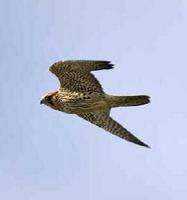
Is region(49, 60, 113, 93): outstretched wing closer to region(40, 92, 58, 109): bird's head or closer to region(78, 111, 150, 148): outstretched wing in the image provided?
region(40, 92, 58, 109): bird's head

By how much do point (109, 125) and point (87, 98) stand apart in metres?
1.94

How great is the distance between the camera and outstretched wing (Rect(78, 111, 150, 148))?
77.1 ft

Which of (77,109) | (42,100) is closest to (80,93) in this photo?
(77,109)

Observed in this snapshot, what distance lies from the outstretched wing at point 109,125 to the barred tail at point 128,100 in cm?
217

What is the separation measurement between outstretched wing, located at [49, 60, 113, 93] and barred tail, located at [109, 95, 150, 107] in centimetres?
72

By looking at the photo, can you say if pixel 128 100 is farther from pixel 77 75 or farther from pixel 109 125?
pixel 109 125

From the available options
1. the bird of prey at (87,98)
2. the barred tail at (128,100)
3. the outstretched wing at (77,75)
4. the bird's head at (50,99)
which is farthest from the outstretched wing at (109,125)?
the barred tail at (128,100)

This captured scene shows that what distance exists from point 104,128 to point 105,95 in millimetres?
2481

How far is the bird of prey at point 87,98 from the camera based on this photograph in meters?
21.1

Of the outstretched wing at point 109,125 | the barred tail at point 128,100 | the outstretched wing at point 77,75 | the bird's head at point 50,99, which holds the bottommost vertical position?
the outstretched wing at point 109,125

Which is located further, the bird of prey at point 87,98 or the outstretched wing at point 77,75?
the outstretched wing at point 77,75

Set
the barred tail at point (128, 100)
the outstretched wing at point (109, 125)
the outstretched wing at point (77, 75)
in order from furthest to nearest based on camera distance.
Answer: the outstretched wing at point (109, 125) < the outstretched wing at point (77, 75) < the barred tail at point (128, 100)

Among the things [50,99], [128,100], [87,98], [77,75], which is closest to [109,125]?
[87,98]

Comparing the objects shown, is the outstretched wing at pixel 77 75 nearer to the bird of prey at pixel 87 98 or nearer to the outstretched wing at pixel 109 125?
the bird of prey at pixel 87 98
